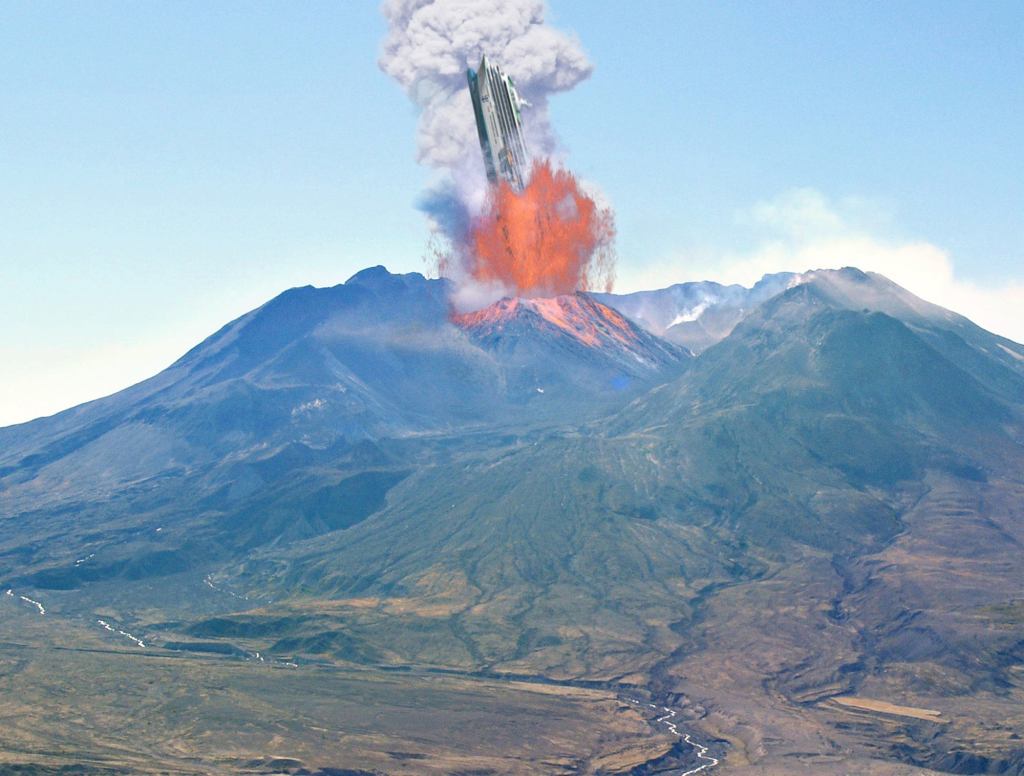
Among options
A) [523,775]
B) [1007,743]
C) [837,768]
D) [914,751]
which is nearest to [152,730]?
[523,775]

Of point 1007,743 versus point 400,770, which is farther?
point 1007,743

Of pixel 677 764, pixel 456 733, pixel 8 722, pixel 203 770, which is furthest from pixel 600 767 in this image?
pixel 8 722

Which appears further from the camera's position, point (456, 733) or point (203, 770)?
point (456, 733)

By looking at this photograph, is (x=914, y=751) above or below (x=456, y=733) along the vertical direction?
below

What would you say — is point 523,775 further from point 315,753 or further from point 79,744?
point 79,744

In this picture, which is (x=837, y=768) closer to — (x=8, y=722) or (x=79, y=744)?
(x=79, y=744)

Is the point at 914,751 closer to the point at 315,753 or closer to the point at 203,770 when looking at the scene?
the point at 315,753

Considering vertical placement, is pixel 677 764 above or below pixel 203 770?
below

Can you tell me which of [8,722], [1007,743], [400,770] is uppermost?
[8,722]
